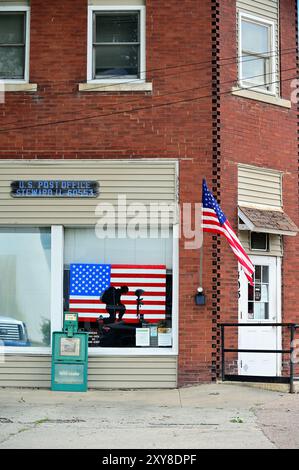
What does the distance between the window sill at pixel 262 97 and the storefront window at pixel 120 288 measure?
3.02 meters

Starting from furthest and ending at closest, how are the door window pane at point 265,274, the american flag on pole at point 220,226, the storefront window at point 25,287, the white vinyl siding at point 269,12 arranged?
the white vinyl siding at point 269,12 → the door window pane at point 265,274 → the storefront window at point 25,287 → the american flag on pole at point 220,226

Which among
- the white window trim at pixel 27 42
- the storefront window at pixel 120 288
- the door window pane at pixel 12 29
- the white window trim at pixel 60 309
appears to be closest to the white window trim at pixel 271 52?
the white window trim at pixel 60 309

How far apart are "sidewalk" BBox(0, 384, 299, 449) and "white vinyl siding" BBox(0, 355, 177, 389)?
31 centimetres

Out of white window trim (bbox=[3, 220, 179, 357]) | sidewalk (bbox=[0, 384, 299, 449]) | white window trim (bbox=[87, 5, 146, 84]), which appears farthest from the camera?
white window trim (bbox=[87, 5, 146, 84])

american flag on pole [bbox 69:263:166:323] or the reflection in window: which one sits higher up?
the reflection in window

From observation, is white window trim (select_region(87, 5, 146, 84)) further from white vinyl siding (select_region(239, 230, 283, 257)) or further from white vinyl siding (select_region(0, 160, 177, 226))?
white vinyl siding (select_region(239, 230, 283, 257))

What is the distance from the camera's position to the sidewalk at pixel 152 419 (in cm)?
976

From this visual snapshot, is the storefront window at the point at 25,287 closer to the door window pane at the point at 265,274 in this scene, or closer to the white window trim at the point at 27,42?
the white window trim at the point at 27,42

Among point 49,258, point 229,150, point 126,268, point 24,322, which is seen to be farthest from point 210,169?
point 24,322

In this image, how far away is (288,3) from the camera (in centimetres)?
1650

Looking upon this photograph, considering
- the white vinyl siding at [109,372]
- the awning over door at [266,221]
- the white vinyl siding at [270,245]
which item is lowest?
the white vinyl siding at [109,372]

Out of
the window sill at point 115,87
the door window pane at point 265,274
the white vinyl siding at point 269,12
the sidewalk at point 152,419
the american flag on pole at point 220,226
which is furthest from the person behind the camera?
the white vinyl siding at point 269,12

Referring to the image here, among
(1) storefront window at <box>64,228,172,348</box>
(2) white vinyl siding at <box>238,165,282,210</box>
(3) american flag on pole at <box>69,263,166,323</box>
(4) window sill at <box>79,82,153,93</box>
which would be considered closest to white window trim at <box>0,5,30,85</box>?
(4) window sill at <box>79,82,153,93</box>

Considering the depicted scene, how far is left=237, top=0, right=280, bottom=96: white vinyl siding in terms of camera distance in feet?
52.0
